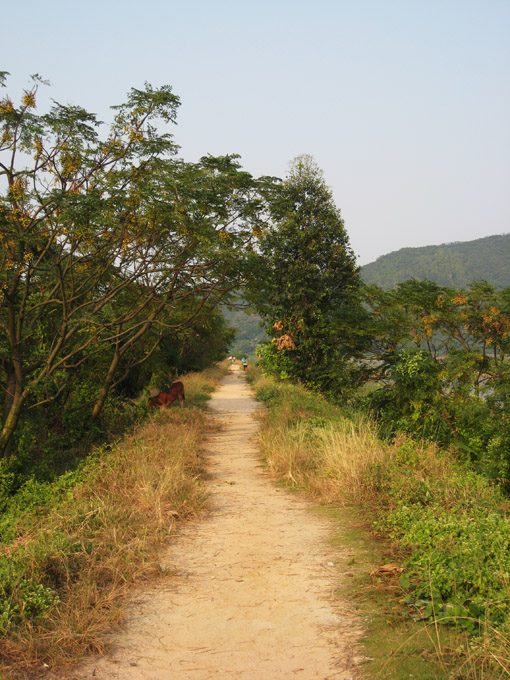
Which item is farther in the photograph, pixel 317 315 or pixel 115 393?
pixel 317 315

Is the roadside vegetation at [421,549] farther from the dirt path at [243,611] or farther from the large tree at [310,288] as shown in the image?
the large tree at [310,288]

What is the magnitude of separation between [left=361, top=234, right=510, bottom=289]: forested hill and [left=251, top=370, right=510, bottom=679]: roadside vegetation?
111 meters

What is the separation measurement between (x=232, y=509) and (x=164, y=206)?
4892 millimetres

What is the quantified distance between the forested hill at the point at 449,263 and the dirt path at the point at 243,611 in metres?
113

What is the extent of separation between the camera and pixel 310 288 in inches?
761

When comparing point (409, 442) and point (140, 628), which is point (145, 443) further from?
point (140, 628)

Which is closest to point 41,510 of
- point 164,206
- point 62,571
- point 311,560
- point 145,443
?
point 145,443

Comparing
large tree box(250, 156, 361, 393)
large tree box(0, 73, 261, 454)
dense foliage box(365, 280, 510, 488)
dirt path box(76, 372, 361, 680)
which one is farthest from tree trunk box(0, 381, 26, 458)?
large tree box(250, 156, 361, 393)

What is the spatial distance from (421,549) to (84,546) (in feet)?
9.68

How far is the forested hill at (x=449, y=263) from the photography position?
123188mm

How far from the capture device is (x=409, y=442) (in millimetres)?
8781

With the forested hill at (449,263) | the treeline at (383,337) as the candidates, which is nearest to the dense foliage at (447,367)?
the treeline at (383,337)

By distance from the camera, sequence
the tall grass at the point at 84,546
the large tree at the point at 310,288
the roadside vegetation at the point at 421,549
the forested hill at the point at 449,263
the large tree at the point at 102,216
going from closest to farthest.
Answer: the roadside vegetation at the point at 421,549 → the tall grass at the point at 84,546 → the large tree at the point at 102,216 → the large tree at the point at 310,288 → the forested hill at the point at 449,263

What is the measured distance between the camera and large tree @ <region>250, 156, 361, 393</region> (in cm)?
1919
